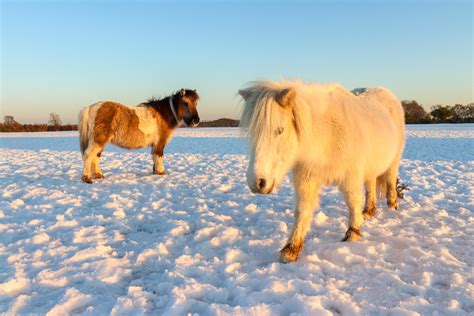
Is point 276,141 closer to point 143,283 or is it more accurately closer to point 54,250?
point 143,283

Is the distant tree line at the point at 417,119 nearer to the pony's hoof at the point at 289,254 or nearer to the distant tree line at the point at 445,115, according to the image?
the distant tree line at the point at 445,115

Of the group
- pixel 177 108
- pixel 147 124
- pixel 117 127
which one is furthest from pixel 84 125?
pixel 177 108

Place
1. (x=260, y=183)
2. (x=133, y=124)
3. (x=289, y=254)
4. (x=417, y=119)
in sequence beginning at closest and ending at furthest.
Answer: (x=260, y=183) → (x=289, y=254) → (x=133, y=124) → (x=417, y=119)

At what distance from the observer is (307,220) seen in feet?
11.1

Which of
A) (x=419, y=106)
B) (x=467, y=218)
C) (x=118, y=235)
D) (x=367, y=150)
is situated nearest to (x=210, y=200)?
(x=118, y=235)

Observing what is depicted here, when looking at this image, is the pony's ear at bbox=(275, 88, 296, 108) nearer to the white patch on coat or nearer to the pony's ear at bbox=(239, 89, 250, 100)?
the pony's ear at bbox=(239, 89, 250, 100)

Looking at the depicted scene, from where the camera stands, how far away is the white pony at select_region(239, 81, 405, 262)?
2.65 metres

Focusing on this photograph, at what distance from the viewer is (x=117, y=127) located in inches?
293

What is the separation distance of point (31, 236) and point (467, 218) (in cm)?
566

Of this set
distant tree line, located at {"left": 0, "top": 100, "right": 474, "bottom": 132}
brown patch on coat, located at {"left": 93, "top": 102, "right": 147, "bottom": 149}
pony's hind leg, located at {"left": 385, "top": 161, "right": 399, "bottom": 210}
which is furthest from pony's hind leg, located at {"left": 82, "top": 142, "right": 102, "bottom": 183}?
distant tree line, located at {"left": 0, "top": 100, "right": 474, "bottom": 132}

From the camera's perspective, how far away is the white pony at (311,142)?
2.65 m

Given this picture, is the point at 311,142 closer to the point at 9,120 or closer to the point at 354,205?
the point at 354,205

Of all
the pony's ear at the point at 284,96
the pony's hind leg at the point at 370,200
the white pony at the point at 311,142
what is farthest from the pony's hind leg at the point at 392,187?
the pony's ear at the point at 284,96

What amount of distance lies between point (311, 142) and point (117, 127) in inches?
224
